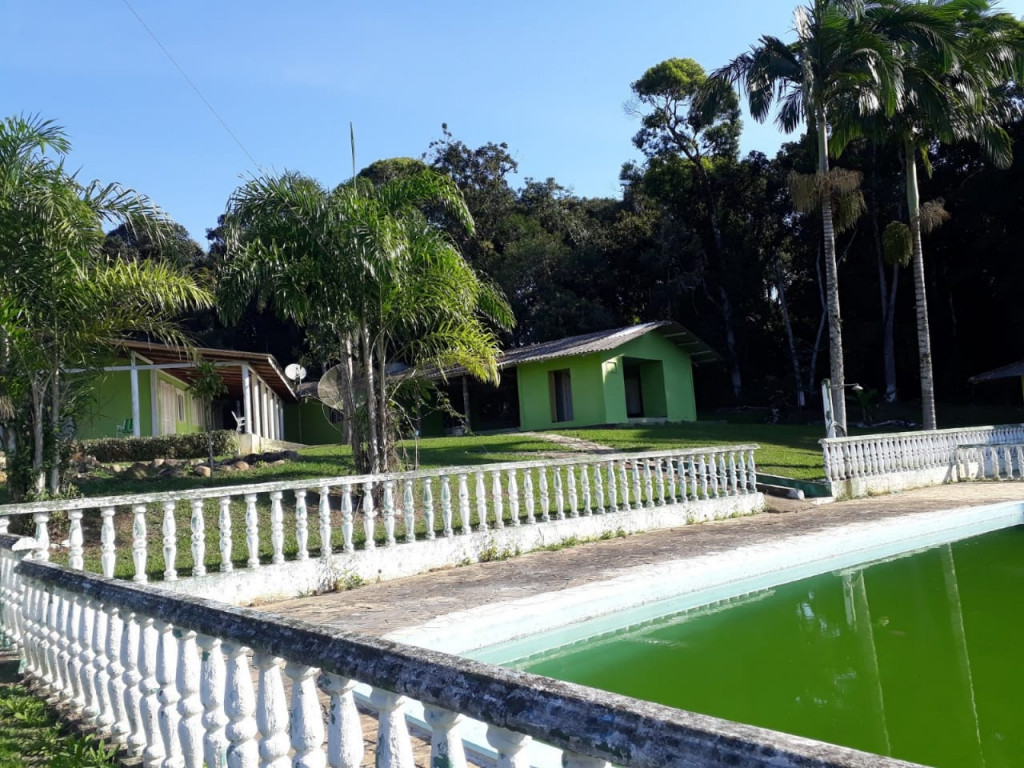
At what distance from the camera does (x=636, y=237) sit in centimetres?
3991

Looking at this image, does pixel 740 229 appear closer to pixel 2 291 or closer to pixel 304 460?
pixel 304 460

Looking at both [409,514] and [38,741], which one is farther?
[409,514]

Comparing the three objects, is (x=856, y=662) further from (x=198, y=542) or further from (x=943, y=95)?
(x=943, y=95)

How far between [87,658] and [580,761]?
3.36m

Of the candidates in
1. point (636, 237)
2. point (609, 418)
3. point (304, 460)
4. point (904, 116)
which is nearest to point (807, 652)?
point (304, 460)

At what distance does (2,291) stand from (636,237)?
3443cm

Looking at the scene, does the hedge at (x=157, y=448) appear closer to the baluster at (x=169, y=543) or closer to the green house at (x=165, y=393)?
the green house at (x=165, y=393)

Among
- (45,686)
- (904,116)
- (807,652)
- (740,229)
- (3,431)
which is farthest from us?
(740,229)

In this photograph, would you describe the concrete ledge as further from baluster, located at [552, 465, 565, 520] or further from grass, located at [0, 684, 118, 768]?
grass, located at [0, 684, 118, 768]

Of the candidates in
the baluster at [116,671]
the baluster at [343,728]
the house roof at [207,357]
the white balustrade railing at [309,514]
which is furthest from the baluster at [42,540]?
the house roof at [207,357]

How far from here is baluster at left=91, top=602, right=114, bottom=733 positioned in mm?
3842

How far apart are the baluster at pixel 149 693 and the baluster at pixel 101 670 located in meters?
0.43

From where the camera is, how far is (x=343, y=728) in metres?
2.30

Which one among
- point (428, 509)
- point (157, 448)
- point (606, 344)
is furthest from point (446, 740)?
point (606, 344)
